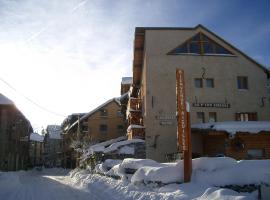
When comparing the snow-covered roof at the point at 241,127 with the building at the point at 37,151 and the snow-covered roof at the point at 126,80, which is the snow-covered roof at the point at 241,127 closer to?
the snow-covered roof at the point at 126,80

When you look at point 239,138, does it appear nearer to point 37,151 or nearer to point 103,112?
point 103,112

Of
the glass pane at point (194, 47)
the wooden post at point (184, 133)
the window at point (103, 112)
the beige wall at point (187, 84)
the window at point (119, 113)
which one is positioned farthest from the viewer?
the window at point (119, 113)

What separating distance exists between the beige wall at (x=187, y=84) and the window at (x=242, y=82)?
0.29m

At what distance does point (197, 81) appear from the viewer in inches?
1073

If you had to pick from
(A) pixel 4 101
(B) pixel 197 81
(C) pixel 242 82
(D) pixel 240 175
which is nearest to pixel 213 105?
(B) pixel 197 81

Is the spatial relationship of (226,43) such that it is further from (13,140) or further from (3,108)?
(13,140)

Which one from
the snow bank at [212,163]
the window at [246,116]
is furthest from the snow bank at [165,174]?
the window at [246,116]

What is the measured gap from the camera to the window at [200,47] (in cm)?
2739

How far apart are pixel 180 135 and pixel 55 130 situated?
333 feet

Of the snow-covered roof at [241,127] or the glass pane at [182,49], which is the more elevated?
the glass pane at [182,49]

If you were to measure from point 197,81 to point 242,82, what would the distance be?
3832mm

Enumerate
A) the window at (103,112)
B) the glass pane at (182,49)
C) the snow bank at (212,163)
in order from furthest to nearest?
the window at (103,112) < the glass pane at (182,49) < the snow bank at (212,163)

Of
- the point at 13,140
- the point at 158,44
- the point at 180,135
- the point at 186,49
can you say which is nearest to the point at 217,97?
the point at 186,49

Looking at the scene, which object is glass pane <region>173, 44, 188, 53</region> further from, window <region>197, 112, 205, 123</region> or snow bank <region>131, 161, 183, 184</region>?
snow bank <region>131, 161, 183, 184</region>
